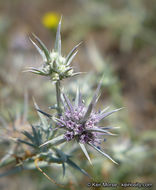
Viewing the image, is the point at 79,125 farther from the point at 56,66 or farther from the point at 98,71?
the point at 98,71

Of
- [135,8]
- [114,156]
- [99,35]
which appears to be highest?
[135,8]

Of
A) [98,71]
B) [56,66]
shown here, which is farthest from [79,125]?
[98,71]

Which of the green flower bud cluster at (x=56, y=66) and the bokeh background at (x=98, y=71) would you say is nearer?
the green flower bud cluster at (x=56, y=66)

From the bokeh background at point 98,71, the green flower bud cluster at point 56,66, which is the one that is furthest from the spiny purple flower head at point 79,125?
the bokeh background at point 98,71

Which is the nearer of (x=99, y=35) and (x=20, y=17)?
(x=99, y=35)

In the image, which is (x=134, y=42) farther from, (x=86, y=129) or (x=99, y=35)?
(x=86, y=129)

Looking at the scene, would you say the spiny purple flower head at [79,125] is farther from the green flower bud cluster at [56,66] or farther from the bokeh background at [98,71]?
the bokeh background at [98,71]

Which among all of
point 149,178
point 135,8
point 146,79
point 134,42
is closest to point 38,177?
point 149,178

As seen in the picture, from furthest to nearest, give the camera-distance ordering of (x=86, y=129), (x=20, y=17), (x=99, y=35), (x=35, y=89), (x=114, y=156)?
(x=20, y=17), (x=99, y=35), (x=35, y=89), (x=114, y=156), (x=86, y=129)

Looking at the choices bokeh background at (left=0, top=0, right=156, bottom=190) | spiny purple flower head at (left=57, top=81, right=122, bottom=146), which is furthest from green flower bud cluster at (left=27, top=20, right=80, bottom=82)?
bokeh background at (left=0, top=0, right=156, bottom=190)
